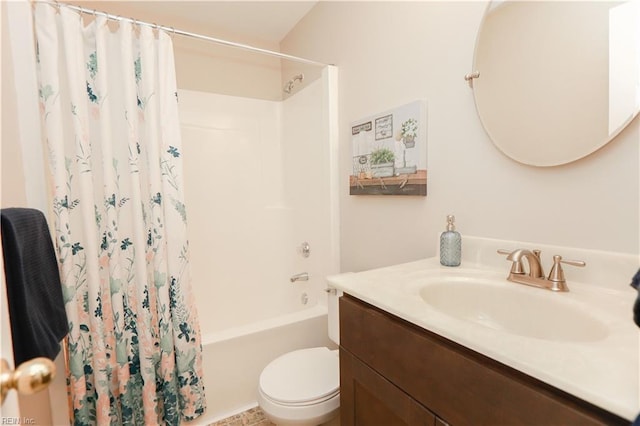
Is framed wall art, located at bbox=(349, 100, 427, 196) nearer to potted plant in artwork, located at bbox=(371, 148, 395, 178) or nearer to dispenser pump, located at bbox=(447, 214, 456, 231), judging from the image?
potted plant in artwork, located at bbox=(371, 148, 395, 178)

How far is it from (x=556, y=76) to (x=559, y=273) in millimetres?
598

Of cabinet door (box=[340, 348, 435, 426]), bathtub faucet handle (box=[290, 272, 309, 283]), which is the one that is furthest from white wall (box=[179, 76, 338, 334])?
Result: cabinet door (box=[340, 348, 435, 426])

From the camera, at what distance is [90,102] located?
1310 mm

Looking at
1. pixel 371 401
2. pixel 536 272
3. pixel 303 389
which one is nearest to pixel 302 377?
pixel 303 389

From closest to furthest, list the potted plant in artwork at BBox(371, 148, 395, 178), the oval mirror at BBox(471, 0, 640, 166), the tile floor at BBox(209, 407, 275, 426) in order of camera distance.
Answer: the oval mirror at BBox(471, 0, 640, 166) < the potted plant in artwork at BBox(371, 148, 395, 178) < the tile floor at BBox(209, 407, 275, 426)

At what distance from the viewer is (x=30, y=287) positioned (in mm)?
717

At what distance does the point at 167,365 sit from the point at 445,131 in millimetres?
1661

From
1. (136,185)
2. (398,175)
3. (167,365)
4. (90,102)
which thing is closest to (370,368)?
(398,175)

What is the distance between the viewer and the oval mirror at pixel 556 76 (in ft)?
2.57

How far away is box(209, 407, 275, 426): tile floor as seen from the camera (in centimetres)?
158

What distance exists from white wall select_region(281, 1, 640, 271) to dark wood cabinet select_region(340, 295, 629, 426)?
22.4 inches

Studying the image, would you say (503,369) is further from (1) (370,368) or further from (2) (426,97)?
(2) (426,97)

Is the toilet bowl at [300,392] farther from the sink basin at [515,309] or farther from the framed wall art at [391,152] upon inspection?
the framed wall art at [391,152]

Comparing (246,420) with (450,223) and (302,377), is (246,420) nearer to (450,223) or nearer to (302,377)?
(302,377)
